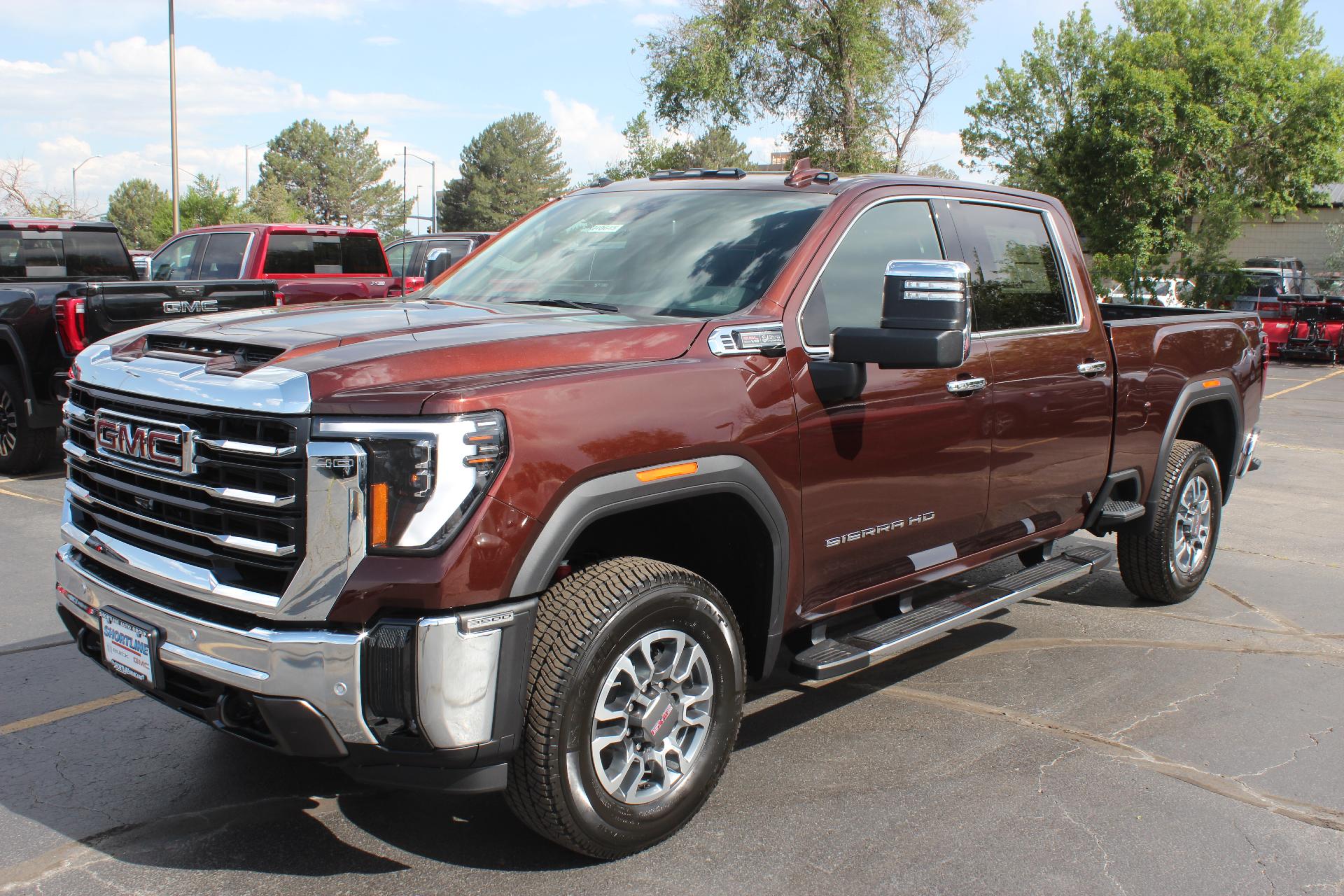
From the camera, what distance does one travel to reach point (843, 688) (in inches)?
194

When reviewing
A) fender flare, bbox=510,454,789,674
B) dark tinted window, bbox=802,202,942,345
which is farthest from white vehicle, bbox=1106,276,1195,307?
fender flare, bbox=510,454,789,674

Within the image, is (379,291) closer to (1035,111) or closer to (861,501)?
(861,501)

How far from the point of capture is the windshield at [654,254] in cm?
399

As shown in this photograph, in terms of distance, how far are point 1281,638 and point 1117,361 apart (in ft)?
5.62

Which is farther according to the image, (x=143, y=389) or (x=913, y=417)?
(x=913, y=417)

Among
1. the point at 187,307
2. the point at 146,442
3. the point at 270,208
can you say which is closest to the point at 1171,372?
the point at 146,442

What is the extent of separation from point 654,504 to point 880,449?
106 centimetres

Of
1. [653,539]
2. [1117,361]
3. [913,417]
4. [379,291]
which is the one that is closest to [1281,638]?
[1117,361]

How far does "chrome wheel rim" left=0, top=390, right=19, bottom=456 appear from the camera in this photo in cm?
945

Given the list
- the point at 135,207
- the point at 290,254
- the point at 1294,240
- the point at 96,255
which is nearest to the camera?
the point at 96,255

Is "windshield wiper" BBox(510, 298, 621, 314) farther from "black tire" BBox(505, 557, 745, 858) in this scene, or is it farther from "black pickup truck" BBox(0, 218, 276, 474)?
"black pickup truck" BBox(0, 218, 276, 474)

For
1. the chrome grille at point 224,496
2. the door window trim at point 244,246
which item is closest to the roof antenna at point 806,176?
the chrome grille at point 224,496

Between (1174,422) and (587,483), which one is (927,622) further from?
(1174,422)

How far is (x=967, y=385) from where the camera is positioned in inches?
172
